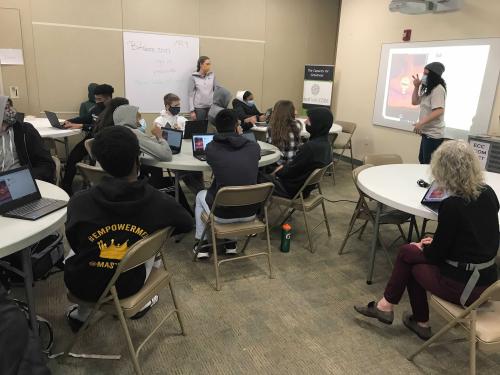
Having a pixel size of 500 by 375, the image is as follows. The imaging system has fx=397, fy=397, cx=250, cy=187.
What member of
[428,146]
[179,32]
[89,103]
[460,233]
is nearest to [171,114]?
[89,103]

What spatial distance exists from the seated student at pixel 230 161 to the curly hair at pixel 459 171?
1.27m

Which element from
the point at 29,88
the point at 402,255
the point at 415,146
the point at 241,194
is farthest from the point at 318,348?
the point at 29,88

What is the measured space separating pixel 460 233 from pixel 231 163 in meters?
1.50

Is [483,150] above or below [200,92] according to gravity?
below

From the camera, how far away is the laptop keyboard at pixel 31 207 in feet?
6.20

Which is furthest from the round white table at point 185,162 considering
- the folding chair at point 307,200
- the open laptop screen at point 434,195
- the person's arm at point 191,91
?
the person's arm at point 191,91

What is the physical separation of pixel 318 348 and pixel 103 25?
527cm

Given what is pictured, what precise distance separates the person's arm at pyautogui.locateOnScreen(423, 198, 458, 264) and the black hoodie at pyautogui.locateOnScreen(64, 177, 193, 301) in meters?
1.21

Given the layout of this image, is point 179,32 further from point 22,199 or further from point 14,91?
point 22,199

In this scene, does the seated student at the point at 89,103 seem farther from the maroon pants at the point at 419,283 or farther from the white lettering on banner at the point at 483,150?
the white lettering on banner at the point at 483,150

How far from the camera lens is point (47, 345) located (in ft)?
6.95

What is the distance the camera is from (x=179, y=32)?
6.13 m

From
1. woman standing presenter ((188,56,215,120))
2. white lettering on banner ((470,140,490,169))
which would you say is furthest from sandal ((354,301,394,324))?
woman standing presenter ((188,56,215,120))

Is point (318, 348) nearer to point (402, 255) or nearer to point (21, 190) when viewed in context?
point (402, 255)
